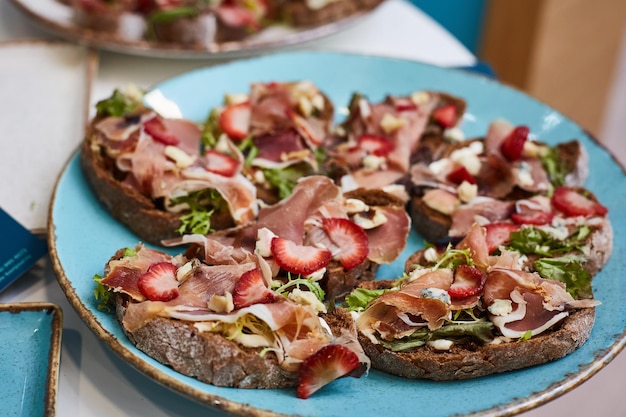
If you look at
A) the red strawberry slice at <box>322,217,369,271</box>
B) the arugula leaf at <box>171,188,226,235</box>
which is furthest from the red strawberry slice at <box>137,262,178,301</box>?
the red strawberry slice at <box>322,217,369,271</box>

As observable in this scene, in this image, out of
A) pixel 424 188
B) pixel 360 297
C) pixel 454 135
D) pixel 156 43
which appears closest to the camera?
pixel 360 297

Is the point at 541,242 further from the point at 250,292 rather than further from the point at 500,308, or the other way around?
the point at 250,292

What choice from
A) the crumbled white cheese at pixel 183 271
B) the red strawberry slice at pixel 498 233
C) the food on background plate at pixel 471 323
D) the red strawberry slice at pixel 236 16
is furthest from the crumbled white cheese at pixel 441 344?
the red strawberry slice at pixel 236 16

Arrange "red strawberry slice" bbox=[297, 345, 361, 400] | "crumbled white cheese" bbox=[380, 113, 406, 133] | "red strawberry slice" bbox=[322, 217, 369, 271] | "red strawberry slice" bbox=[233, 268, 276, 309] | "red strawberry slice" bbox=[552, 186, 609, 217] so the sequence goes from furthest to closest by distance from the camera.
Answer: "crumbled white cheese" bbox=[380, 113, 406, 133] → "red strawberry slice" bbox=[552, 186, 609, 217] → "red strawberry slice" bbox=[322, 217, 369, 271] → "red strawberry slice" bbox=[233, 268, 276, 309] → "red strawberry slice" bbox=[297, 345, 361, 400]

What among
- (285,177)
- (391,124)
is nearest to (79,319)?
(285,177)

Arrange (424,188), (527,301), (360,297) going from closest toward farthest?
(527,301), (360,297), (424,188)

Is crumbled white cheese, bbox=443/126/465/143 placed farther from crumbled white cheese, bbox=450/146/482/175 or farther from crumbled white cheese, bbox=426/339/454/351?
crumbled white cheese, bbox=426/339/454/351

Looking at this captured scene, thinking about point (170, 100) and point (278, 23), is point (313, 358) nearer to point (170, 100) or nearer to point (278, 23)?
point (170, 100)

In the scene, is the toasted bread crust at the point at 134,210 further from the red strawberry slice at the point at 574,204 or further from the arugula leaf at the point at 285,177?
the red strawberry slice at the point at 574,204
